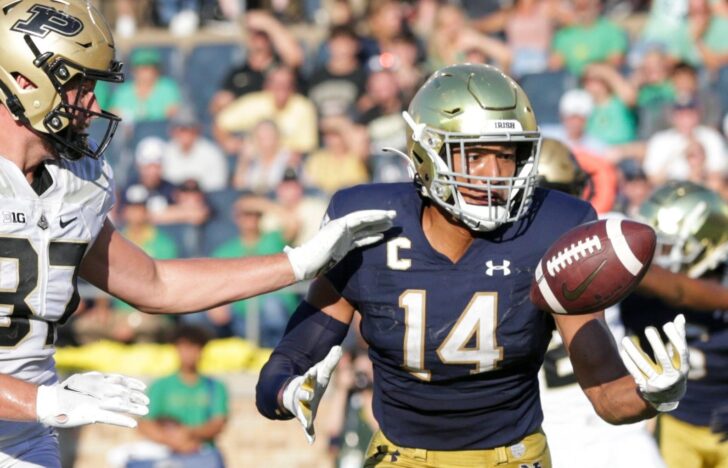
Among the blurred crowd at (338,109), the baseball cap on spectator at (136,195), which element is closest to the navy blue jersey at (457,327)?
the blurred crowd at (338,109)

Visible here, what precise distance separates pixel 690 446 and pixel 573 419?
33.6 inches

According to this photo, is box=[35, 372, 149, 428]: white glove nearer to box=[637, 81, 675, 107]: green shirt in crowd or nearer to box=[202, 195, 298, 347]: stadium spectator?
box=[202, 195, 298, 347]: stadium spectator

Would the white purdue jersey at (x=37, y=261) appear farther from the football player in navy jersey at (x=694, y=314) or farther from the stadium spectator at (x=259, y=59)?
the stadium spectator at (x=259, y=59)

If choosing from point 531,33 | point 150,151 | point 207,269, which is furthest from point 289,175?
point 207,269

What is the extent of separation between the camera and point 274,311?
7.71m

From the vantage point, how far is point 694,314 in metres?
5.48

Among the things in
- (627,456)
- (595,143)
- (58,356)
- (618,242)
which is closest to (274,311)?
(58,356)

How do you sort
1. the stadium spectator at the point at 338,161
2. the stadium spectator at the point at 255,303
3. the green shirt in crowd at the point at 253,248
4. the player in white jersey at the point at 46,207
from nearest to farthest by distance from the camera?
the player in white jersey at the point at 46,207, the stadium spectator at the point at 255,303, the green shirt in crowd at the point at 253,248, the stadium spectator at the point at 338,161

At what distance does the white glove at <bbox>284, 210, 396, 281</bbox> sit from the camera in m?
3.73

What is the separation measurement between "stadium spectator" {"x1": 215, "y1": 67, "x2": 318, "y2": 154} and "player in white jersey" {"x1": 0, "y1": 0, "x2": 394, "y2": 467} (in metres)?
5.59

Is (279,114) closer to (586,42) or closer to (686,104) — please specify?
(586,42)

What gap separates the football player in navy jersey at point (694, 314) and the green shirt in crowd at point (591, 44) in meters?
4.18

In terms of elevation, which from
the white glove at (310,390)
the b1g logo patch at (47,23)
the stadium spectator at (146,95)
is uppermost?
the b1g logo patch at (47,23)

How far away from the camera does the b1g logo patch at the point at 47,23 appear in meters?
3.47
